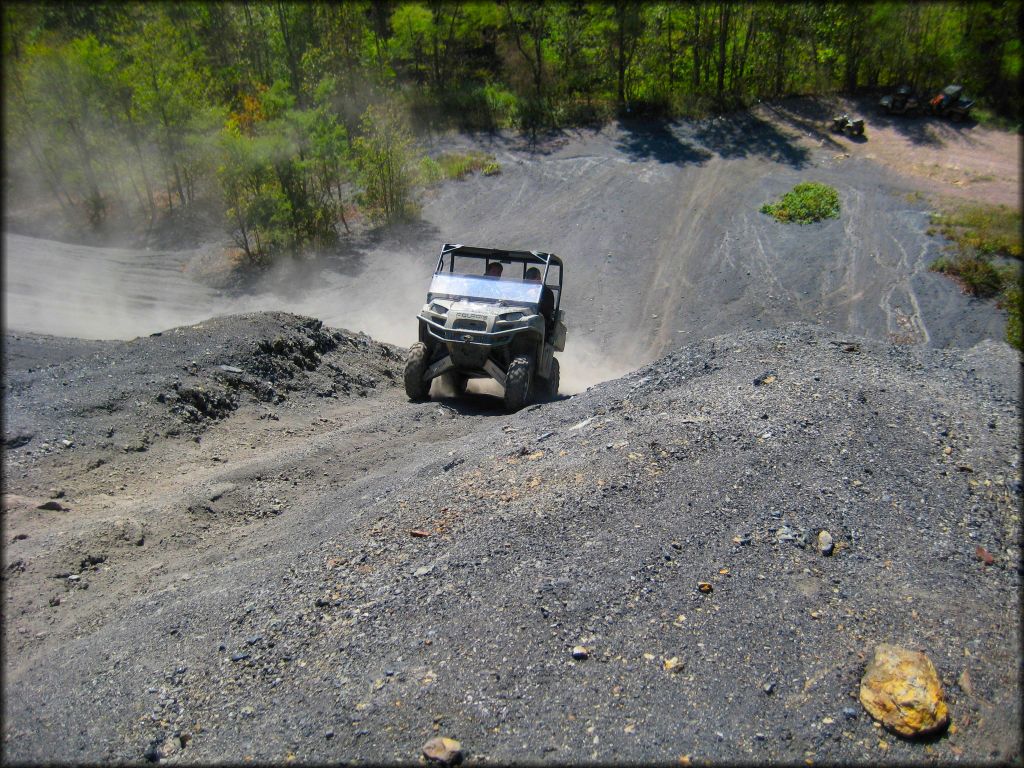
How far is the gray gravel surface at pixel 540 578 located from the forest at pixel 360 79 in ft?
36.8

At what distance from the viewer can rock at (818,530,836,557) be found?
5.89 meters

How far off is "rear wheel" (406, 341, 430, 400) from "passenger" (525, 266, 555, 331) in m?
2.04

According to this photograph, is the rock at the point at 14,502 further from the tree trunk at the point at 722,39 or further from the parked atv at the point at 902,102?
the parked atv at the point at 902,102

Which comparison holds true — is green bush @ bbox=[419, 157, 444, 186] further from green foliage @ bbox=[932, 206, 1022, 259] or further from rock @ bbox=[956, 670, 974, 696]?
rock @ bbox=[956, 670, 974, 696]

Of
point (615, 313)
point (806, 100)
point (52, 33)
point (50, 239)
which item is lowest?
point (615, 313)

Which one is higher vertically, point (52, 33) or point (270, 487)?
point (52, 33)

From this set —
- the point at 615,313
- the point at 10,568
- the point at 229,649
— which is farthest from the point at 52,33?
the point at 229,649

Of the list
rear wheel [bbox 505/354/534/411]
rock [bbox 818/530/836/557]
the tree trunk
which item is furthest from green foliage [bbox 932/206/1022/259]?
rock [bbox 818/530/836/557]

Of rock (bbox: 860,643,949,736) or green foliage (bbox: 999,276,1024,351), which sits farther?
green foliage (bbox: 999,276,1024,351)

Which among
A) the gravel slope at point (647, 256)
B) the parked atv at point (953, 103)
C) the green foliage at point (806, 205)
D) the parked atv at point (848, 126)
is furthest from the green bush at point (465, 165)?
the parked atv at point (953, 103)

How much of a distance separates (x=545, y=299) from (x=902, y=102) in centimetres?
2144

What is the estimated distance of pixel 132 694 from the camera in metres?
4.95

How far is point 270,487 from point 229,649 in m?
3.39

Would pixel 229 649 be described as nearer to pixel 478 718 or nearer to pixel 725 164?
pixel 478 718
